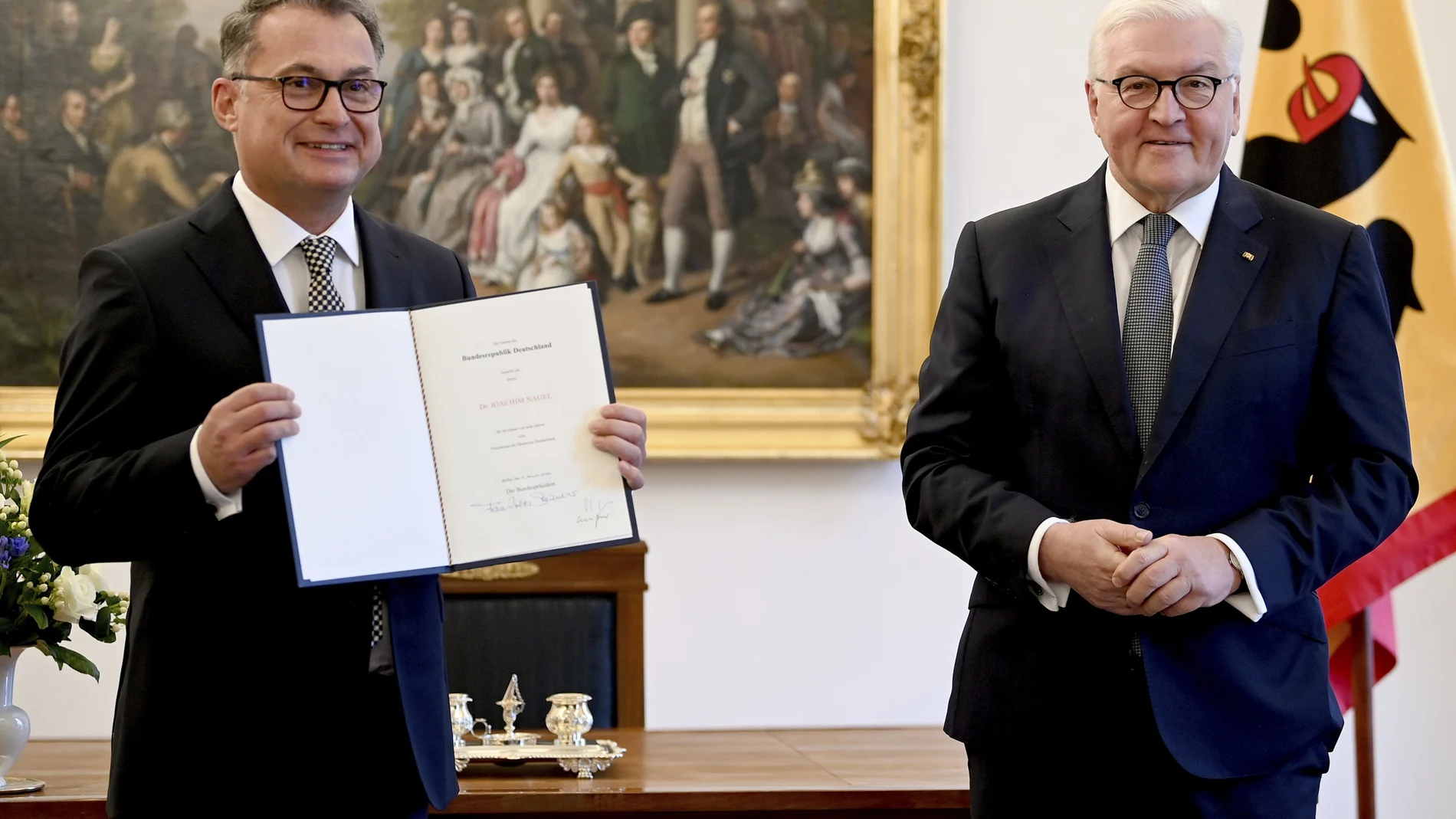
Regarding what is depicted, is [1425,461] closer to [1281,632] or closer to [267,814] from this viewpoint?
[1281,632]

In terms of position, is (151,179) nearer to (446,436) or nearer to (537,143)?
(537,143)

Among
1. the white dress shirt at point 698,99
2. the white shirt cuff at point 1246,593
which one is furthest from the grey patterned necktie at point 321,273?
the white dress shirt at point 698,99

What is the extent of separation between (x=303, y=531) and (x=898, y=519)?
3225 millimetres

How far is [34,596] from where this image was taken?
2.71 meters

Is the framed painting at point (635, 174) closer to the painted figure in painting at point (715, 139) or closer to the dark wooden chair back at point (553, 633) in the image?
the painted figure in painting at point (715, 139)

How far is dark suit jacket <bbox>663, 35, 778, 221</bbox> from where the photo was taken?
4742mm

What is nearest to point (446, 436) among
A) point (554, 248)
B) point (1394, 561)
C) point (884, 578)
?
point (1394, 561)

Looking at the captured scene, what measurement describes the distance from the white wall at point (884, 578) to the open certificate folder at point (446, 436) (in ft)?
8.83

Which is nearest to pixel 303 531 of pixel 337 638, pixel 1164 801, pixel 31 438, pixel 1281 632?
pixel 337 638

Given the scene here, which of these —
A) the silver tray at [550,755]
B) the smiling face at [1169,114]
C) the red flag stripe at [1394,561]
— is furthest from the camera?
the red flag stripe at [1394,561]

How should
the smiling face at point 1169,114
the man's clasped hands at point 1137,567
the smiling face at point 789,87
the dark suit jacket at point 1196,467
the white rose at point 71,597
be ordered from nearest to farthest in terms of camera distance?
the man's clasped hands at point 1137,567 → the dark suit jacket at point 1196,467 → the smiling face at point 1169,114 → the white rose at point 71,597 → the smiling face at point 789,87

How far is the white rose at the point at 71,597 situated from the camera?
2730 mm

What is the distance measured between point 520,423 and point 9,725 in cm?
138

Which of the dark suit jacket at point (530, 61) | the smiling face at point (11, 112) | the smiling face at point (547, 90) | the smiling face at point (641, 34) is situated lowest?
the smiling face at point (11, 112)
